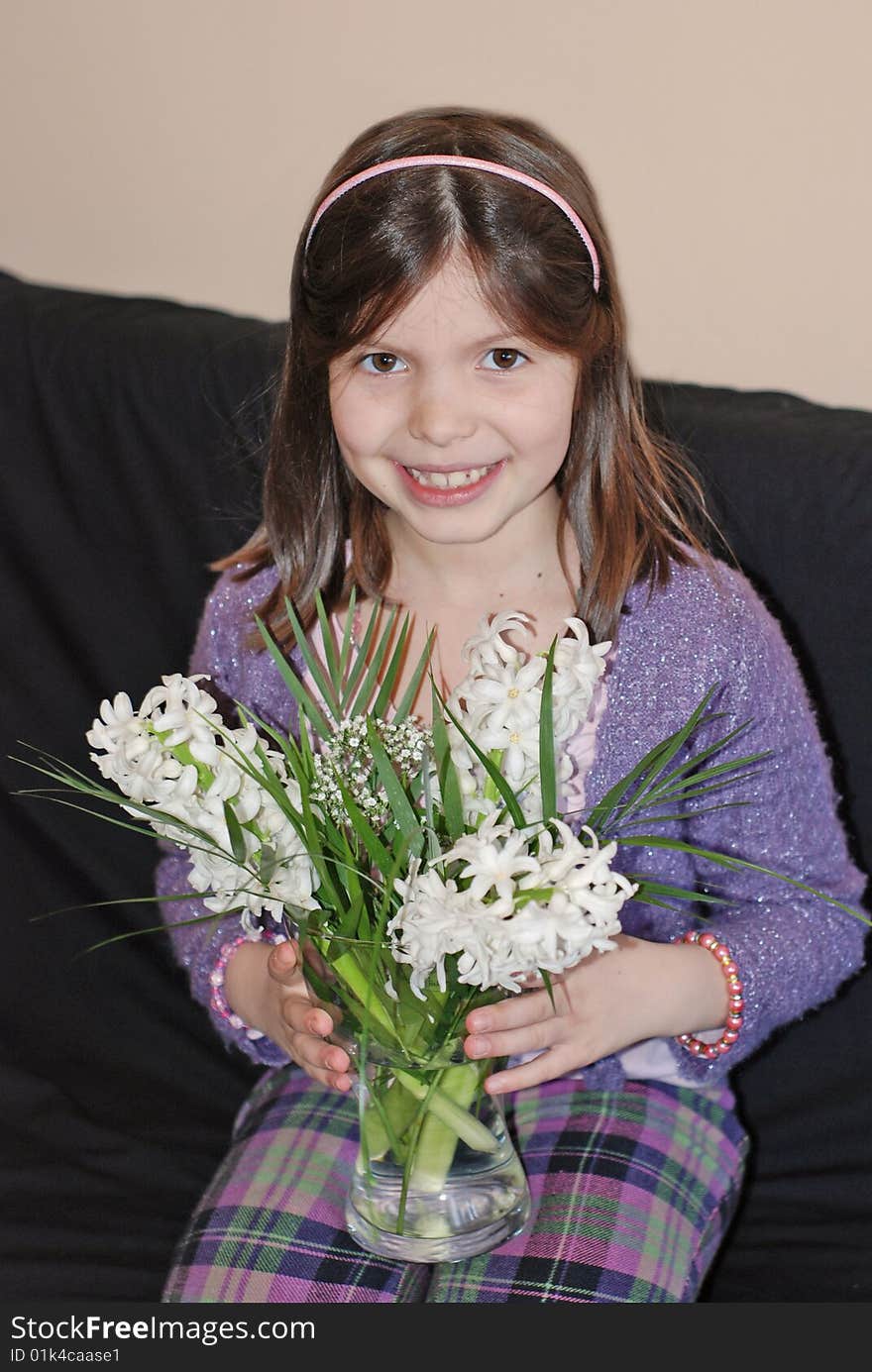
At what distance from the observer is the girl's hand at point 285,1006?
115 centimetres

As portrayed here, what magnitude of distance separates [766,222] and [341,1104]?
46.7 inches

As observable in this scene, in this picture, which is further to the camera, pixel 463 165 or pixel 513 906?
pixel 463 165

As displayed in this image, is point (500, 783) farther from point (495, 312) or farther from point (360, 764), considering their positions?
point (495, 312)

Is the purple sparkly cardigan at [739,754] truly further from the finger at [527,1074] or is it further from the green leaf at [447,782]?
the green leaf at [447,782]

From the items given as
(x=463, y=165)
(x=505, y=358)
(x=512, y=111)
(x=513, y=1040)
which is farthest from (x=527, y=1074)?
(x=512, y=111)

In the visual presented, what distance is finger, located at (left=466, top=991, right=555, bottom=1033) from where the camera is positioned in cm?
107

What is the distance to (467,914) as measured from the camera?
2.97ft

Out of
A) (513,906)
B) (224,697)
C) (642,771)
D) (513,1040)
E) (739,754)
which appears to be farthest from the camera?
(224,697)

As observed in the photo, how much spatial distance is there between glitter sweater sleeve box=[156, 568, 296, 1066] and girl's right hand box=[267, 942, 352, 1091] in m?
0.15

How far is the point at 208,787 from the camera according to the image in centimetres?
100

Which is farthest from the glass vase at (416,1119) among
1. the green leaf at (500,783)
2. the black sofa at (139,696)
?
the black sofa at (139,696)

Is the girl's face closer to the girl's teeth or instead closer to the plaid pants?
the girl's teeth

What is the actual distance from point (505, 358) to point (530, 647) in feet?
0.93

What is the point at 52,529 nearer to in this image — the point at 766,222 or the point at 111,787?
the point at 111,787
